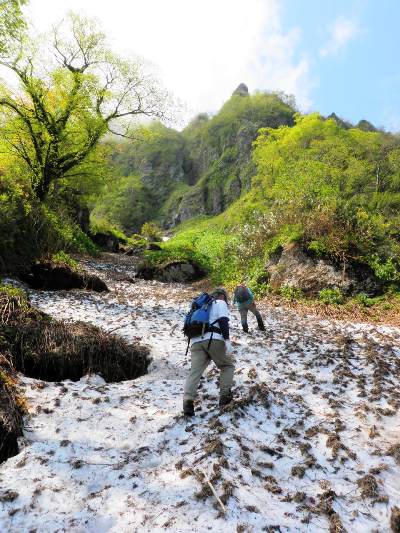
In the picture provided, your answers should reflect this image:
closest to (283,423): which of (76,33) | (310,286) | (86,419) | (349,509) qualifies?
(349,509)

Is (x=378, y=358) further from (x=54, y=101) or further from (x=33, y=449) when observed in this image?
(x=54, y=101)

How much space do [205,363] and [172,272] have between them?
60.3ft

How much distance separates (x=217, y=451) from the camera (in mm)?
4723

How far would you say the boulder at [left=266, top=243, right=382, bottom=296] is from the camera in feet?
47.9

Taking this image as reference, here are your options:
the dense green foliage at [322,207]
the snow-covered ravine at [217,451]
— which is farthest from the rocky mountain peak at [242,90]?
the snow-covered ravine at [217,451]

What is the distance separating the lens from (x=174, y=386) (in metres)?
7.01

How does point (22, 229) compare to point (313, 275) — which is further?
point (313, 275)

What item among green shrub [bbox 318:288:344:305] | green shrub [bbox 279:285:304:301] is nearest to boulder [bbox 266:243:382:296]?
green shrub [bbox 279:285:304:301]

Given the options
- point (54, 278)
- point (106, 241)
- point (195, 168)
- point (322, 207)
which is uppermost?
point (195, 168)

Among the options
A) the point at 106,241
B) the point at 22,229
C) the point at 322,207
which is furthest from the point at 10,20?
the point at 106,241

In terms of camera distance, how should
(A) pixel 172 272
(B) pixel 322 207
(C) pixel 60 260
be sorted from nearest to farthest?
(C) pixel 60 260 < (B) pixel 322 207 < (A) pixel 172 272

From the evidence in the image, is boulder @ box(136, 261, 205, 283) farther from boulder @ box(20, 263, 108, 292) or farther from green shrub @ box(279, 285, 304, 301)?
green shrub @ box(279, 285, 304, 301)

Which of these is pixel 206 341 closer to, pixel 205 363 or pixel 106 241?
pixel 205 363

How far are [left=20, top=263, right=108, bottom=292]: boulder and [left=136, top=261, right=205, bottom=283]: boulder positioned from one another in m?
8.46
